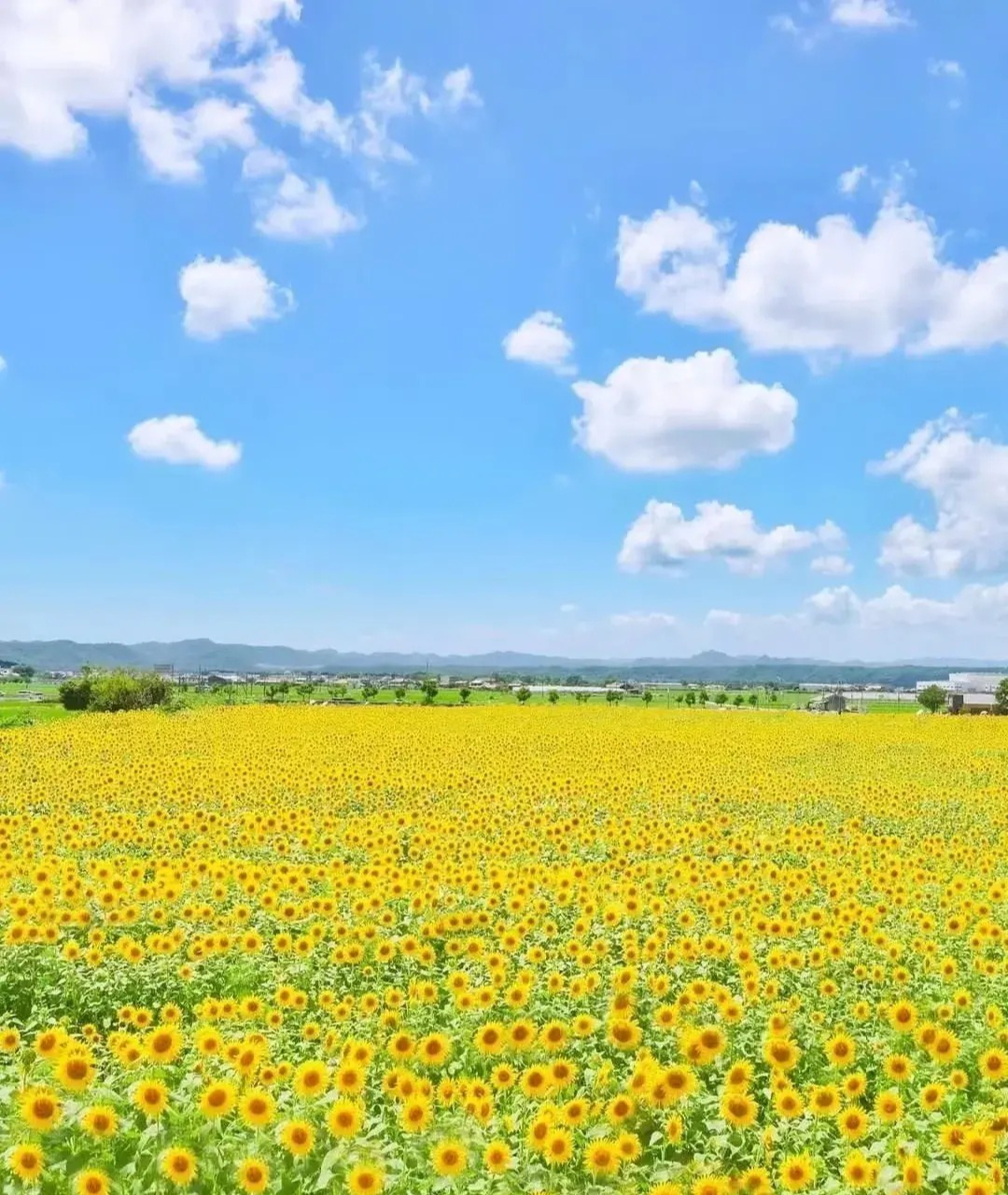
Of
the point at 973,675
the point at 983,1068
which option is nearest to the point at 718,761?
the point at 983,1068

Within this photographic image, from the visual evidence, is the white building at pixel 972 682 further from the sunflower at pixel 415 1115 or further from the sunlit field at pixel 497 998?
the sunflower at pixel 415 1115

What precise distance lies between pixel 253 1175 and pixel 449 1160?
34.1 inches

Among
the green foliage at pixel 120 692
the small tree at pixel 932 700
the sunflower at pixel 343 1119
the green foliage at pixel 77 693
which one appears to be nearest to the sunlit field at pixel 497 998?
the sunflower at pixel 343 1119

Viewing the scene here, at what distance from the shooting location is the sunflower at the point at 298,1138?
14.7ft

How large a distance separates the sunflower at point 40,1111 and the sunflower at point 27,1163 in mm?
227

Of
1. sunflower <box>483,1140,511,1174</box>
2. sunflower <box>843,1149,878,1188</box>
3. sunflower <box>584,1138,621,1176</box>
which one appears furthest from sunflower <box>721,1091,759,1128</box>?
sunflower <box>483,1140,511,1174</box>

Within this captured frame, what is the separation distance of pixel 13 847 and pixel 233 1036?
645 centimetres

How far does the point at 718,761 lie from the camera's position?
23.8 m

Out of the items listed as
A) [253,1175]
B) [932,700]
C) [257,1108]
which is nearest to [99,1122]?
[257,1108]

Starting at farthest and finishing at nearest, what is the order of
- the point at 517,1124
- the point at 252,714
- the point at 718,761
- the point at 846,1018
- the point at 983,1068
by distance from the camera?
1. the point at 252,714
2. the point at 718,761
3. the point at 846,1018
4. the point at 983,1068
5. the point at 517,1124

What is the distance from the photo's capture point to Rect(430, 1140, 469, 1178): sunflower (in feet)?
14.5

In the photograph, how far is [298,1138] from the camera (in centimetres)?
450

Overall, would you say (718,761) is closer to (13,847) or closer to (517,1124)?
(13,847)

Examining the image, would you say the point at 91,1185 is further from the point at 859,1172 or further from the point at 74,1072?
the point at 859,1172
